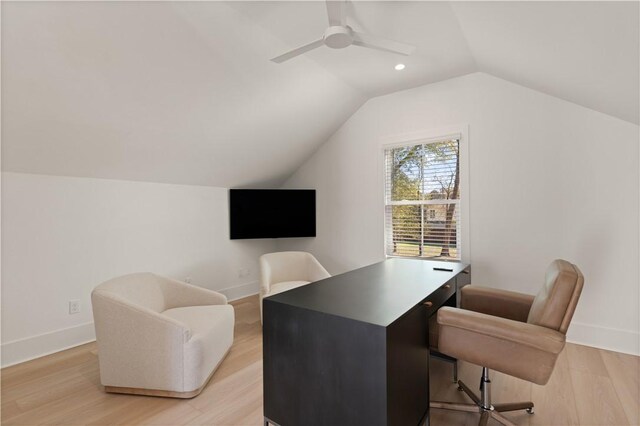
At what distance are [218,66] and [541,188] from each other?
3.17m

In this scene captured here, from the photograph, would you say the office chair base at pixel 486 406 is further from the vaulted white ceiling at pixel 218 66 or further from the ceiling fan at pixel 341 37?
the ceiling fan at pixel 341 37

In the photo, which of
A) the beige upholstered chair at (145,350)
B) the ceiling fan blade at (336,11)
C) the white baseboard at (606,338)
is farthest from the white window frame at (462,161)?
the beige upholstered chair at (145,350)

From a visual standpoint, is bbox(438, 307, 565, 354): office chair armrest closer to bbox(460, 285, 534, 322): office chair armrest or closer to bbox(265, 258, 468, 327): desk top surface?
bbox(265, 258, 468, 327): desk top surface

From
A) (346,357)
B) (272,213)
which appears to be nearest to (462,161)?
(272,213)

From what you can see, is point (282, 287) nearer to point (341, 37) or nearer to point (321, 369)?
point (321, 369)

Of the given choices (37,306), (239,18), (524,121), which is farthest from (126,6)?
(524,121)

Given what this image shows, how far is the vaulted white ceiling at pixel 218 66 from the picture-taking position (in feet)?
5.73

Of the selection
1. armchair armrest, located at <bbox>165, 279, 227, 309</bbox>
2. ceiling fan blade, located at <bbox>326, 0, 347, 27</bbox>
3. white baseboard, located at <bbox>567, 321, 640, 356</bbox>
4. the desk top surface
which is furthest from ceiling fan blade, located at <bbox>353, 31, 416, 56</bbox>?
white baseboard, located at <bbox>567, 321, 640, 356</bbox>

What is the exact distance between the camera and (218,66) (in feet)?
8.22

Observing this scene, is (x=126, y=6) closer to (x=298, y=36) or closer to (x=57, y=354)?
(x=298, y=36)

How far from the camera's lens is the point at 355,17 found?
7.45ft

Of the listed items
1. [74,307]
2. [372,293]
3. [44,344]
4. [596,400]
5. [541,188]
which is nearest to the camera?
[372,293]

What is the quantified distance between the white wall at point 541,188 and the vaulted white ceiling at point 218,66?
243mm

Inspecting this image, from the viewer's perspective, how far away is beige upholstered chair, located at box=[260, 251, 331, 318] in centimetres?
350
